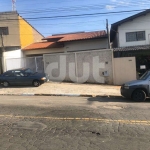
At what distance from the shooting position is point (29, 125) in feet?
22.0

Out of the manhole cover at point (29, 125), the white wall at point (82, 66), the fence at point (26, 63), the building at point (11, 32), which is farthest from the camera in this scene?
the building at point (11, 32)

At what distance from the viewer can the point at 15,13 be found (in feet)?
84.6

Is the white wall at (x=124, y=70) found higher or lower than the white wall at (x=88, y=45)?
lower

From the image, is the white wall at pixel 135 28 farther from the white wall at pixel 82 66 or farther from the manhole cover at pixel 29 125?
the manhole cover at pixel 29 125

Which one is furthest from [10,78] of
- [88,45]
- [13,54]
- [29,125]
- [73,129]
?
[73,129]

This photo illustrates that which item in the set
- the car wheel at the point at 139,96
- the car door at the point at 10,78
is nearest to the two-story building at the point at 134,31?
the car door at the point at 10,78

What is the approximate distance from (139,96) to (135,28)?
14251mm

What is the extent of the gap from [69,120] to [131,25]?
62.0ft

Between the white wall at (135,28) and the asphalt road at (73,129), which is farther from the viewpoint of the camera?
the white wall at (135,28)

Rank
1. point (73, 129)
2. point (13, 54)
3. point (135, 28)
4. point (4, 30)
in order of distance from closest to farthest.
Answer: point (73, 129), point (13, 54), point (135, 28), point (4, 30)

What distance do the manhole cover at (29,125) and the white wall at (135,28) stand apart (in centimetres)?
1872

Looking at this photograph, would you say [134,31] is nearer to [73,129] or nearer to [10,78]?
[10,78]

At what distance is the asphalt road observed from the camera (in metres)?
5.04

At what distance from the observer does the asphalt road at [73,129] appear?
199 inches
